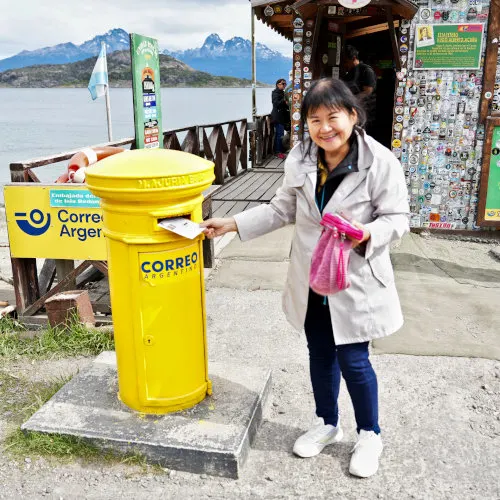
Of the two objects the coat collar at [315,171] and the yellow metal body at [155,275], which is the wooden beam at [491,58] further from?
the yellow metal body at [155,275]

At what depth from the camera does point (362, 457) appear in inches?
108

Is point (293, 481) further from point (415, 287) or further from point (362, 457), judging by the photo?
point (415, 287)

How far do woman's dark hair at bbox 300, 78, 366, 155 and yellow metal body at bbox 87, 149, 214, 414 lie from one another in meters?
0.62

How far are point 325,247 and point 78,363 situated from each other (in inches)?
89.1

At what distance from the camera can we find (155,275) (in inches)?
108

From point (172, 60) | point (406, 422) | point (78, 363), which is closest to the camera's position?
point (406, 422)

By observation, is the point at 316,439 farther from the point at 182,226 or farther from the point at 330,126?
the point at 330,126

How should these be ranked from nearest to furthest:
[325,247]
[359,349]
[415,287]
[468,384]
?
[325,247]
[359,349]
[468,384]
[415,287]

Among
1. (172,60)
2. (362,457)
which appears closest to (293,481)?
(362,457)

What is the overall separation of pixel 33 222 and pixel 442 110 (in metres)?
4.54

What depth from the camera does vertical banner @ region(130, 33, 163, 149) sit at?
5.28m

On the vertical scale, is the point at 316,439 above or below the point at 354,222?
below

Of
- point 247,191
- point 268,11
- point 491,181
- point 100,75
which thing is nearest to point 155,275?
point 491,181

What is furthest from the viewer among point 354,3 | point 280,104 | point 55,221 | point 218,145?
point 280,104
